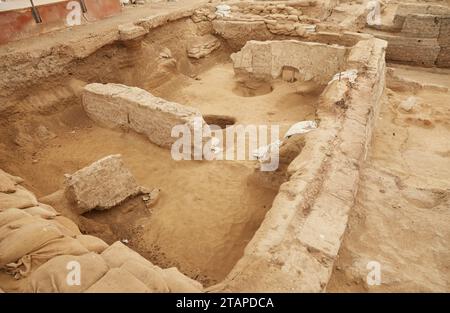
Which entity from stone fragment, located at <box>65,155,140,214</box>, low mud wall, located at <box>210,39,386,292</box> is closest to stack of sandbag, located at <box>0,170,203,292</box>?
low mud wall, located at <box>210,39,386,292</box>

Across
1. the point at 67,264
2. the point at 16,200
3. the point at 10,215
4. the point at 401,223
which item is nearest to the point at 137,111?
the point at 16,200

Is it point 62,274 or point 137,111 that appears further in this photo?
point 137,111

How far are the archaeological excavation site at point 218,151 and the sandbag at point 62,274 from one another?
1cm

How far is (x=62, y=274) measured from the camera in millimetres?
2176

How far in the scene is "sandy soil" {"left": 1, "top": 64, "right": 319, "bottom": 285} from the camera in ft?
12.7

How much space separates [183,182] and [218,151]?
89 centimetres

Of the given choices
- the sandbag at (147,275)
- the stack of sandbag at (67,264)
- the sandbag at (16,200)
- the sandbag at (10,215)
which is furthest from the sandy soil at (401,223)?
the sandbag at (16,200)

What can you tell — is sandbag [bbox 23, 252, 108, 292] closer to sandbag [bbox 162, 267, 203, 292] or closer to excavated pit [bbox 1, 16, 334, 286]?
sandbag [bbox 162, 267, 203, 292]

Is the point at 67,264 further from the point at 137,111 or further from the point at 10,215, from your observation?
the point at 137,111
